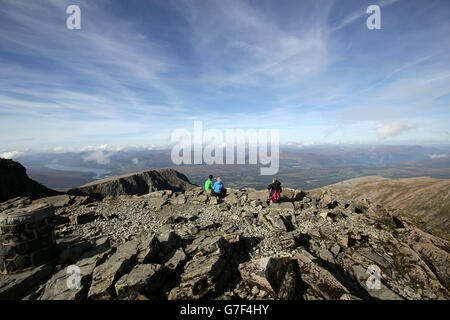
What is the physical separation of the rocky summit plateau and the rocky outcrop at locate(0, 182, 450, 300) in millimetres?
58

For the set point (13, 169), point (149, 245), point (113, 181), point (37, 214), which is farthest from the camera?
point (113, 181)

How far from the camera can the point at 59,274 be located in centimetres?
927

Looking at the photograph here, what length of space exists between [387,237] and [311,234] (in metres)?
6.76

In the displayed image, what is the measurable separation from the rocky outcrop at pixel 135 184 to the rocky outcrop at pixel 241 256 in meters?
72.4

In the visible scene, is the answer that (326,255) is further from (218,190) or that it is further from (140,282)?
(218,190)

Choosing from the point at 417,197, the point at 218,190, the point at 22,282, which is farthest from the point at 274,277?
the point at 417,197

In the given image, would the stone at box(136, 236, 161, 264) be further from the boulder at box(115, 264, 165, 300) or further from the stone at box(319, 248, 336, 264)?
the stone at box(319, 248, 336, 264)

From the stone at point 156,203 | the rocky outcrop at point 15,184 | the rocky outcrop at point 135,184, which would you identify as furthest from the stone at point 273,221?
the rocky outcrop at point 135,184

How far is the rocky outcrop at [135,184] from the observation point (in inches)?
3306

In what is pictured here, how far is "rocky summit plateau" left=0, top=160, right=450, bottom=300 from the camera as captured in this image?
883 cm

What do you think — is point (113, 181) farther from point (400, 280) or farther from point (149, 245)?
point (400, 280)

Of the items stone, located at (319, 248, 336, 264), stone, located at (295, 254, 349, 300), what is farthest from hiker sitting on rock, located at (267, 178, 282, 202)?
stone, located at (295, 254, 349, 300)
